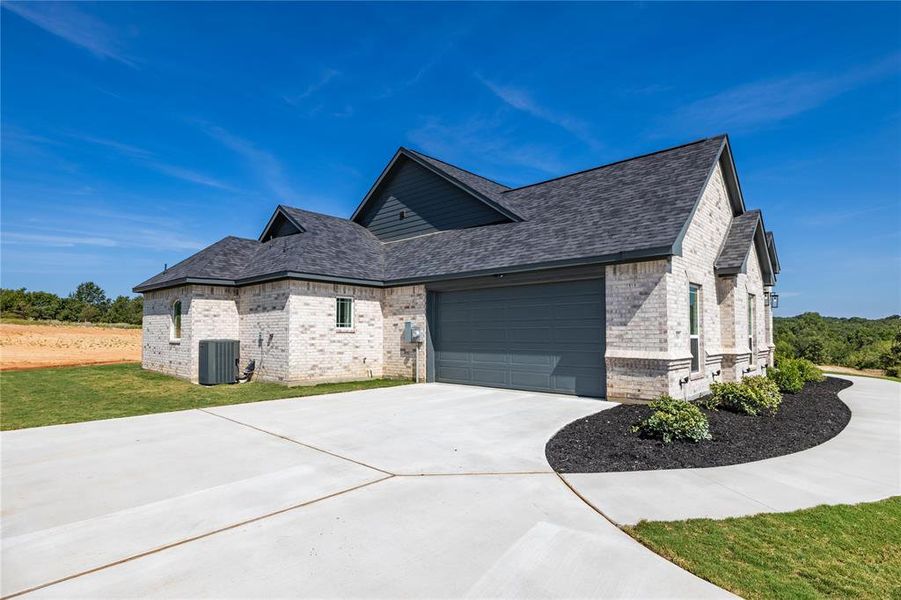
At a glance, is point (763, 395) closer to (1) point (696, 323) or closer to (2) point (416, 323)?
(1) point (696, 323)

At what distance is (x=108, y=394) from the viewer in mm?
12523

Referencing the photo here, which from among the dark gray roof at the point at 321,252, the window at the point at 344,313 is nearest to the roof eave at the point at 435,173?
the dark gray roof at the point at 321,252

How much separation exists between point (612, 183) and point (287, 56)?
36.0 feet

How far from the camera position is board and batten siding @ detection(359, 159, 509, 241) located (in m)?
16.7

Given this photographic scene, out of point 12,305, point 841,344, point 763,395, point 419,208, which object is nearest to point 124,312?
point 12,305

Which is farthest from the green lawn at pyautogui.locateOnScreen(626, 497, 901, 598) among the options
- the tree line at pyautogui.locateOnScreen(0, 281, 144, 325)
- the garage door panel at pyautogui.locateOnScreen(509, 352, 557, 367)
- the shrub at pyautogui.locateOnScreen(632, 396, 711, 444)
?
the tree line at pyautogui.locateOnScreen(0, 281, 144, 325)

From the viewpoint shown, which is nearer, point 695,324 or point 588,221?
point 695,324

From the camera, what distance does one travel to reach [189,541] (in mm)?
3883

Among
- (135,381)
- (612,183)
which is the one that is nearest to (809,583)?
(612,183)

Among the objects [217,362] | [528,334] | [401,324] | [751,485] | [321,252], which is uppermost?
[321,252]

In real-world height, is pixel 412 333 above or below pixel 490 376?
above

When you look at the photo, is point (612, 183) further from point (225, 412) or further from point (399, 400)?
point (225, 412)

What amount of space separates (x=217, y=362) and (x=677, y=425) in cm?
1365

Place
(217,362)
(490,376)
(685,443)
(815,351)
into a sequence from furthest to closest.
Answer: (815,351)
(217,362)
(490,376)
(685,443)
